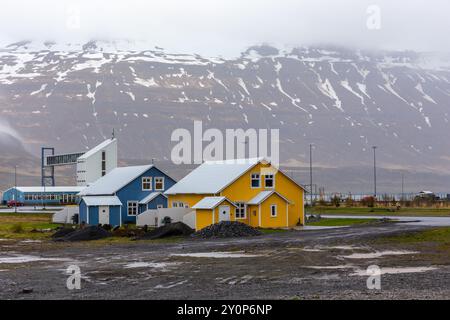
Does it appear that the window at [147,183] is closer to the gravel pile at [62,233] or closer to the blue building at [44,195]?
the gravel pile at [62,233]

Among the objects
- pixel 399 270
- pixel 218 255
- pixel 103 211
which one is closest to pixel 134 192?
pixel 103 211

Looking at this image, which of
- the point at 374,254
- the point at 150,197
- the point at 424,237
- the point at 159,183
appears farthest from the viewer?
the point at 159,183

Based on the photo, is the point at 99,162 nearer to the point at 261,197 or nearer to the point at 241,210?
the point at 241,210

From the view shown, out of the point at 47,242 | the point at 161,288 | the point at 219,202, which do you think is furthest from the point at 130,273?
the point at 219,202

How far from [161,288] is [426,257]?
14.0m

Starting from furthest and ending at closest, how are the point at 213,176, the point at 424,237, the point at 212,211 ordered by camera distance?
the point at 213,176, the point at 212,211, the point at 424,237

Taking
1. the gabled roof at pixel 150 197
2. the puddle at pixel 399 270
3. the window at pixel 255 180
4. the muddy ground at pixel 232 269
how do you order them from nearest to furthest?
→ the muddy ground at pixel 232 269
the puddle at pixel 399 270
the window at pixel 255 180
the gabled roof at pixel 150 197

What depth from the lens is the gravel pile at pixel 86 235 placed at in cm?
5194

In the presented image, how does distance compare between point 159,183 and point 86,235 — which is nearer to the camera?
point 86,235

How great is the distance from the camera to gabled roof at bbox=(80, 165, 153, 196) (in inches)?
2808

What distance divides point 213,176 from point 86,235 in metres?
13.7

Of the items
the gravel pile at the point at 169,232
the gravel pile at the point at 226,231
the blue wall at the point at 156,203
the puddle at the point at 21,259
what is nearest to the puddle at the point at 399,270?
the puddle at the point at 21,259

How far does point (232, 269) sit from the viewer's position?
3109 centimetres

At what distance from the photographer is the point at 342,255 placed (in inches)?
1437
